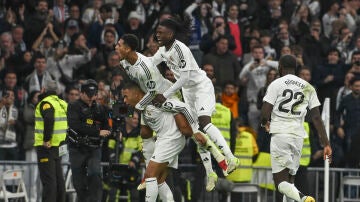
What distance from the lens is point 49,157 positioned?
69.7 feet

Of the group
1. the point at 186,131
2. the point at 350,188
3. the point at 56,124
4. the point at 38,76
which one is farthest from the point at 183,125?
the point at 38,76

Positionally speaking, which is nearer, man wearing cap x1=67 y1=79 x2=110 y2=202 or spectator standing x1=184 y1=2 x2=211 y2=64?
man wearing cap x1=67 y1=79 x2=110 y2=202

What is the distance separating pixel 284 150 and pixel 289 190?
0.66 m

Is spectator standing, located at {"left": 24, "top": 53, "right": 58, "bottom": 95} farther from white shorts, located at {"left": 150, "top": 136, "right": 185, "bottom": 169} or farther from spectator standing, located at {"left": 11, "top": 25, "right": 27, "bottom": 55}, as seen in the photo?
white shorts, located at {"left": 150, "top": 136, "right": 185, "bottom": 169}

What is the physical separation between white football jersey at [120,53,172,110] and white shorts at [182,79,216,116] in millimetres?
642

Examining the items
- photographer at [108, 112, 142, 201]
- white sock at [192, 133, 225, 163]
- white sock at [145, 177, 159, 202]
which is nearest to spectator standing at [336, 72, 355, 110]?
photographer at [108, 112, 142, 201]

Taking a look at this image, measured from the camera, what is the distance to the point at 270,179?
76.0ft

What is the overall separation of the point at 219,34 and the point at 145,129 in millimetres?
7668

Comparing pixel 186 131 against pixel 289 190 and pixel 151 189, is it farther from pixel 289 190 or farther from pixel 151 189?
pixel 289 190

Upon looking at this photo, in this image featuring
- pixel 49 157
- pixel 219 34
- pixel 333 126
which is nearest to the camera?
pixel 49 157

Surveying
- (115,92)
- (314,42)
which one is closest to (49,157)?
(115,92)

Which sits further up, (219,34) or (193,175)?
(219,34)

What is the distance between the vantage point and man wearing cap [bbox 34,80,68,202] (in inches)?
832

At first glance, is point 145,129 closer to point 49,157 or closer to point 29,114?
point 49,157
